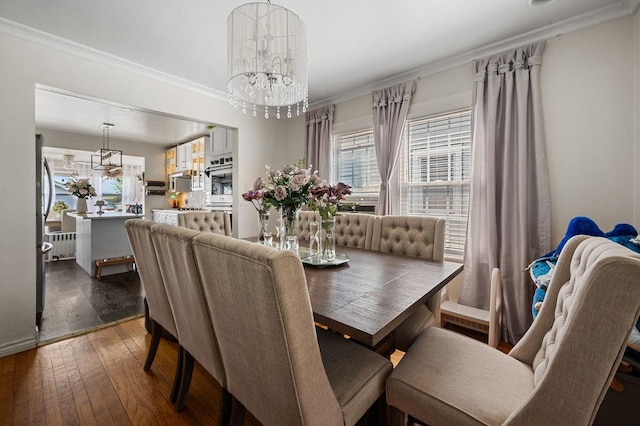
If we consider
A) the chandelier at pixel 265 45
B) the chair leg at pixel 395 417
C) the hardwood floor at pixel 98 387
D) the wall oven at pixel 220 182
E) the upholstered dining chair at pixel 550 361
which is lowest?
the hardwood floor at pixel 98 387

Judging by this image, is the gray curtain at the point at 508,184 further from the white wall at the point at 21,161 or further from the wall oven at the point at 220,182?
the white wall at the point at 21,161

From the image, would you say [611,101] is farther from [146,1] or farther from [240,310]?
[146,1]

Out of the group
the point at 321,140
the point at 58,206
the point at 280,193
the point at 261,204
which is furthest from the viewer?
the point at 58,206

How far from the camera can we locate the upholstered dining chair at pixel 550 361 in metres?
0.65

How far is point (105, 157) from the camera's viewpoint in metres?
5.27

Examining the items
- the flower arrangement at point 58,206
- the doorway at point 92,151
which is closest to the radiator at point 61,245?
the doorway at point 92,151

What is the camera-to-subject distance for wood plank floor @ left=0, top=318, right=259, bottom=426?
4.84 feet

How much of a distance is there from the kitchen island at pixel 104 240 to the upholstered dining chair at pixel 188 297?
3.25m

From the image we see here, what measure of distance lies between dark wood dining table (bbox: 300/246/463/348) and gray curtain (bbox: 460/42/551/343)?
1.00 meters

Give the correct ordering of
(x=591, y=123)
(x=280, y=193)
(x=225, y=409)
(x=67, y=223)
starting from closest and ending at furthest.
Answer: (x=225, y=409)
(x=280, y=193)
(x=591, y=123)
(x=67, y=223)

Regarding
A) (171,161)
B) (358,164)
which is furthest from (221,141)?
(171,161)

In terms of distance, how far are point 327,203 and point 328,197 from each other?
4 cm

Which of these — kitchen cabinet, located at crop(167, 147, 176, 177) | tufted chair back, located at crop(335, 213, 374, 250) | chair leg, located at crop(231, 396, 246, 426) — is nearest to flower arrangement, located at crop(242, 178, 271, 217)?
A: tufted chair back, located at crop(335, 213, 374, 250)

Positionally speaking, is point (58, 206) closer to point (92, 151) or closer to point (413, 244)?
point (92, 151)
